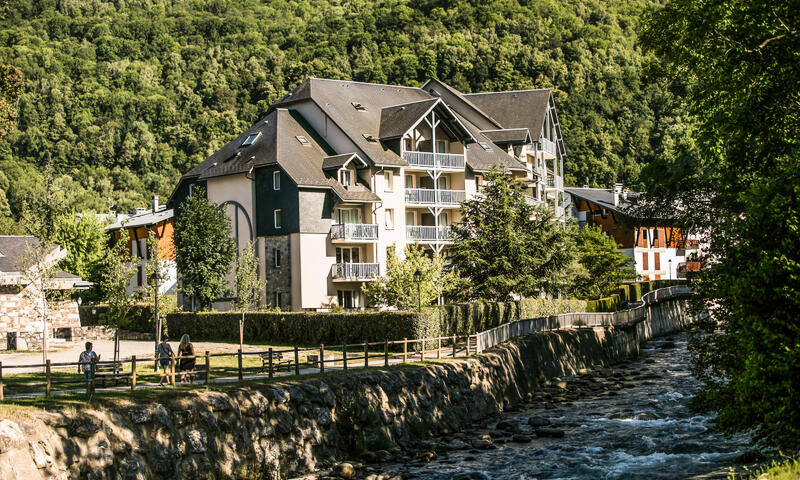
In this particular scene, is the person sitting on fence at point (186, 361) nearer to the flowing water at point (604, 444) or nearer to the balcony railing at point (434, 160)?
the flowing water at point (604, 444)

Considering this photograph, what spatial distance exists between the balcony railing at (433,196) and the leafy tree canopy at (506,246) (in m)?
6.24

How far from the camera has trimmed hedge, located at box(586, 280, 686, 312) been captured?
6351 centimetres

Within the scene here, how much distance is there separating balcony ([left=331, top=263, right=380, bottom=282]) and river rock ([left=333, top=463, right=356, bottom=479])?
2966 centimetres

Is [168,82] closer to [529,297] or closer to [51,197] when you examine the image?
[51,197]

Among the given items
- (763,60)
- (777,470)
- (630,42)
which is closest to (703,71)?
(763,60)

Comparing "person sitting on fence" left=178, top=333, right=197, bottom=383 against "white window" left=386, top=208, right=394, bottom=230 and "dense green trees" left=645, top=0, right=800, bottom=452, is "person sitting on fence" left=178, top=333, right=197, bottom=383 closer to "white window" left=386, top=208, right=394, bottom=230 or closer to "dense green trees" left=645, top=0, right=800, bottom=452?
"dense green trees" left=645, top=0, right=800, bottom=452

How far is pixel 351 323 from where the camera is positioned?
4384 cm

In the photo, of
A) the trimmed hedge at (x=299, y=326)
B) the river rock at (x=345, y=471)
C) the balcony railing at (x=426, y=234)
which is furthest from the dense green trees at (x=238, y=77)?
Result: the river rock at (x=345, y=471)

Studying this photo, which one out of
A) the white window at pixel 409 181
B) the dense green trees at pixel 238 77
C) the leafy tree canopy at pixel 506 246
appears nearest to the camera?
the leafy tree canopy at pixel 506 246

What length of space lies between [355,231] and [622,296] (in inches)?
1171

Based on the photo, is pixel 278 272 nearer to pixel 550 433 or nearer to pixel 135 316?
pixel 135 316

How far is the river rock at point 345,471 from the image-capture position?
24422mm

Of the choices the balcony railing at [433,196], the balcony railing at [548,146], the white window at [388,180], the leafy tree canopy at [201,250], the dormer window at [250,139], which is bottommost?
the leafy tree canopy at [201,250]

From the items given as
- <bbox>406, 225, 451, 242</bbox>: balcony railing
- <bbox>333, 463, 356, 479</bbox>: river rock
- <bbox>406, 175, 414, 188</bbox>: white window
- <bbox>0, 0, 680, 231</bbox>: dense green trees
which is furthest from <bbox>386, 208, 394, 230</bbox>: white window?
<bbox>0, 0, 680, 231</bbox>: dense green trees
